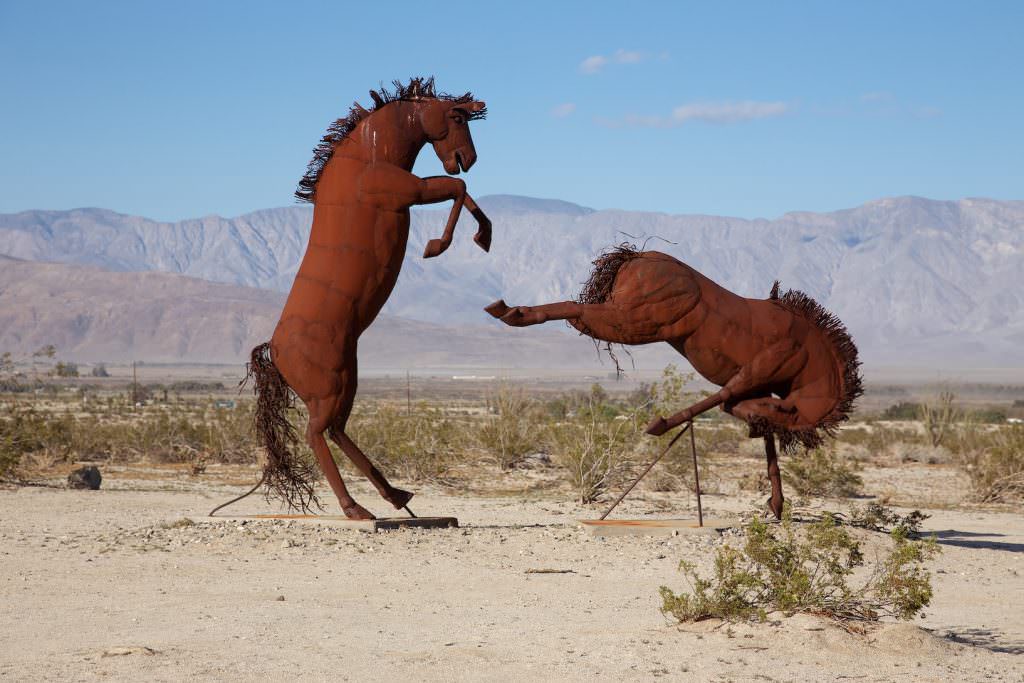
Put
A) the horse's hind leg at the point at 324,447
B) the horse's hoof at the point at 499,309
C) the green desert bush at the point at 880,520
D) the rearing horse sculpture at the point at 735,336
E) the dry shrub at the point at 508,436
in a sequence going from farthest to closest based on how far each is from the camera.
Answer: the dry shrub at the point at 508,436, the green desert bush at the point at 880,520, the horse's hind leg at the point at 324,447, the rearing horse sculpture at the point at 735,336, the horse's hoof at the point at 499,309

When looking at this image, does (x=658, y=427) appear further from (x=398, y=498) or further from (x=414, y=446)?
(x=414, y=446)

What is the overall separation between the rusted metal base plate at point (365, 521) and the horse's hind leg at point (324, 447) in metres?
0.13

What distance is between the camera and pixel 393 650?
872cm

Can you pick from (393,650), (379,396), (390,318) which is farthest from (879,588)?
(390,318)

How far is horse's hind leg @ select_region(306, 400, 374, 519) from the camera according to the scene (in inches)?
522

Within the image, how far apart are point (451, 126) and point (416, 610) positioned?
5.24 meters

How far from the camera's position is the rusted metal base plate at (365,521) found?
44.0 ft

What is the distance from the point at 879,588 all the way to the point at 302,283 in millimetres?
6595

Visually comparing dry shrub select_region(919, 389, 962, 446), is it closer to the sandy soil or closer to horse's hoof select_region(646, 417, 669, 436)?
A: the sandy soil

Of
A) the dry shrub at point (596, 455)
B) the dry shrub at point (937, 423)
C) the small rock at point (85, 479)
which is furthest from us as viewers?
the dry shrub at point (937, 423)

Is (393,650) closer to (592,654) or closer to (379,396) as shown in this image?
(592,654)

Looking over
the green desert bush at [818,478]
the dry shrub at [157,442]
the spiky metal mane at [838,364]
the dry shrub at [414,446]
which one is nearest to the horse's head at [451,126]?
the spiky metal mane at [838,364]

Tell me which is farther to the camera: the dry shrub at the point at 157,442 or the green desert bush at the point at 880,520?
the dry shrub at the point at 157,442

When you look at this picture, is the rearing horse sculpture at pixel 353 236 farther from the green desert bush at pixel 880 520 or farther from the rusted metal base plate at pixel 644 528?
the green desert bush at pixel 880 520
